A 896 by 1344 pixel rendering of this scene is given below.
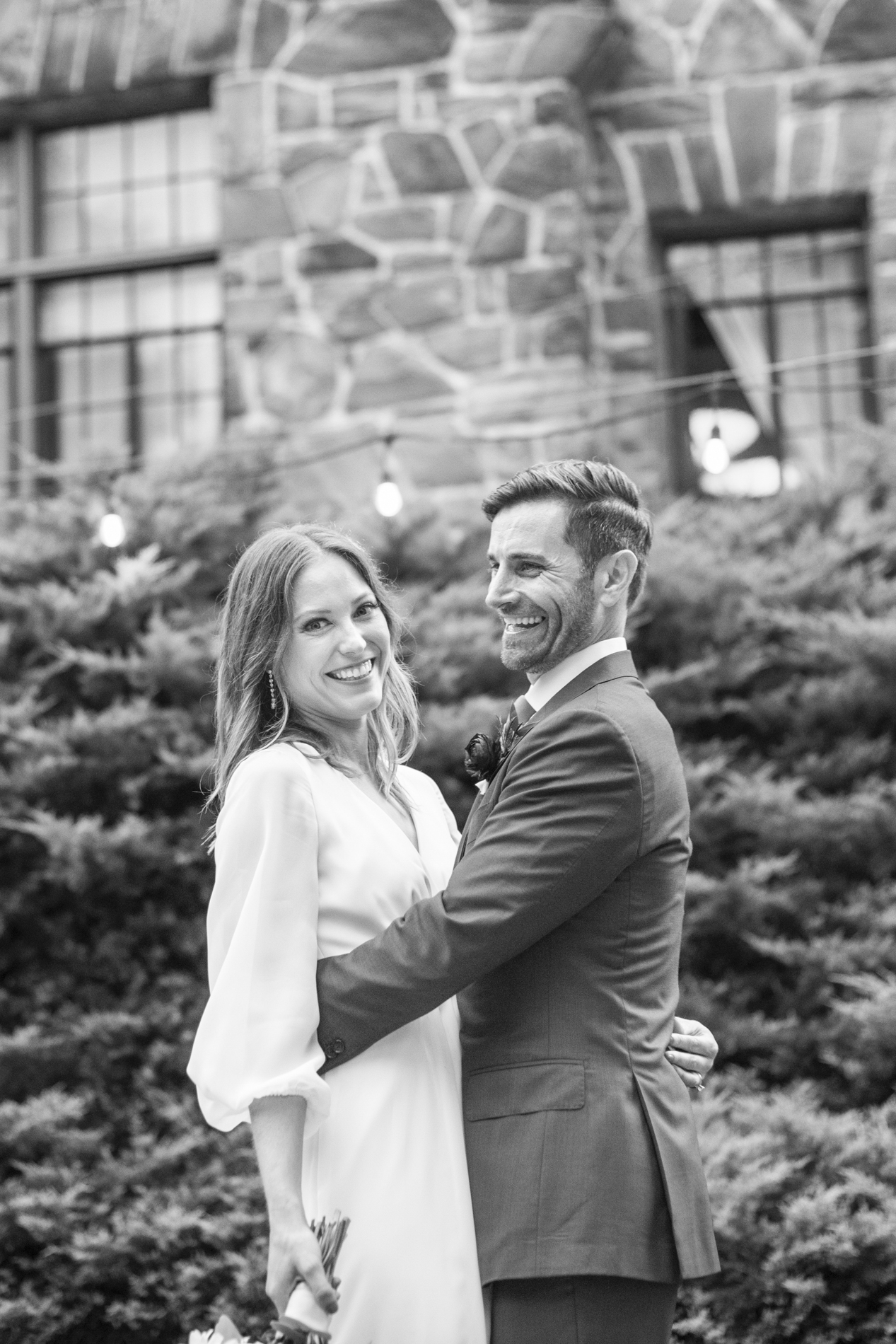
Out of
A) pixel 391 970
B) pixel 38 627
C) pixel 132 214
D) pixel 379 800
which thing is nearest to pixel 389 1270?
pixel 391 970

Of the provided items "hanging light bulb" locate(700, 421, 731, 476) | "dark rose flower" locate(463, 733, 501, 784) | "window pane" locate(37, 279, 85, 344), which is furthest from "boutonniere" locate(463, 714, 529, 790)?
"window pane" locate(37, 279, 85, 344)

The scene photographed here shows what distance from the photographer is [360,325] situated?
823 centimetres

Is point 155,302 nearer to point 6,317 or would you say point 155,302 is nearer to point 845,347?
point 6,317

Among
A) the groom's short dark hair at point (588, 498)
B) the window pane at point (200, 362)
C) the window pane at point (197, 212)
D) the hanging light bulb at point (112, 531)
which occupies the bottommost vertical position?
the groom's short dark hair at point (588, 498)

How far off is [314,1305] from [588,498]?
1.47m

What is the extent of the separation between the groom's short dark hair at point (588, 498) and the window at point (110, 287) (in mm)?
6170

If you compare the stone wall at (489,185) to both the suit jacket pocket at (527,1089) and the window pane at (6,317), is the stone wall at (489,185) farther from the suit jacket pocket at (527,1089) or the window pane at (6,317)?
the suit jacket pocket at (527,1089)

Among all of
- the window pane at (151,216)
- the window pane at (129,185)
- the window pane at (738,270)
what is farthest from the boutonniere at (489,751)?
the window pane at (151,216)

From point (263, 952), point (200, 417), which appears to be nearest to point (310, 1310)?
point (263, 952)

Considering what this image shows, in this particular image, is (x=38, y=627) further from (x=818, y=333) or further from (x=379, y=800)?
(x=818, y=333)

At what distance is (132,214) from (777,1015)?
5.77 metres

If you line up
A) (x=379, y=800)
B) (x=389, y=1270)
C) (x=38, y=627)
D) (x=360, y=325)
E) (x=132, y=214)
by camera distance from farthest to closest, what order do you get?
(x=132, y=214) → (x=360, y=325) → (x=38, y=627) → (x=379, y=800) → (x=389, y=1270)

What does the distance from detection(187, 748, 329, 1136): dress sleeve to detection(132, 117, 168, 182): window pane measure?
23.1ft

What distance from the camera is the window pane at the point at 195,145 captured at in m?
9.00
